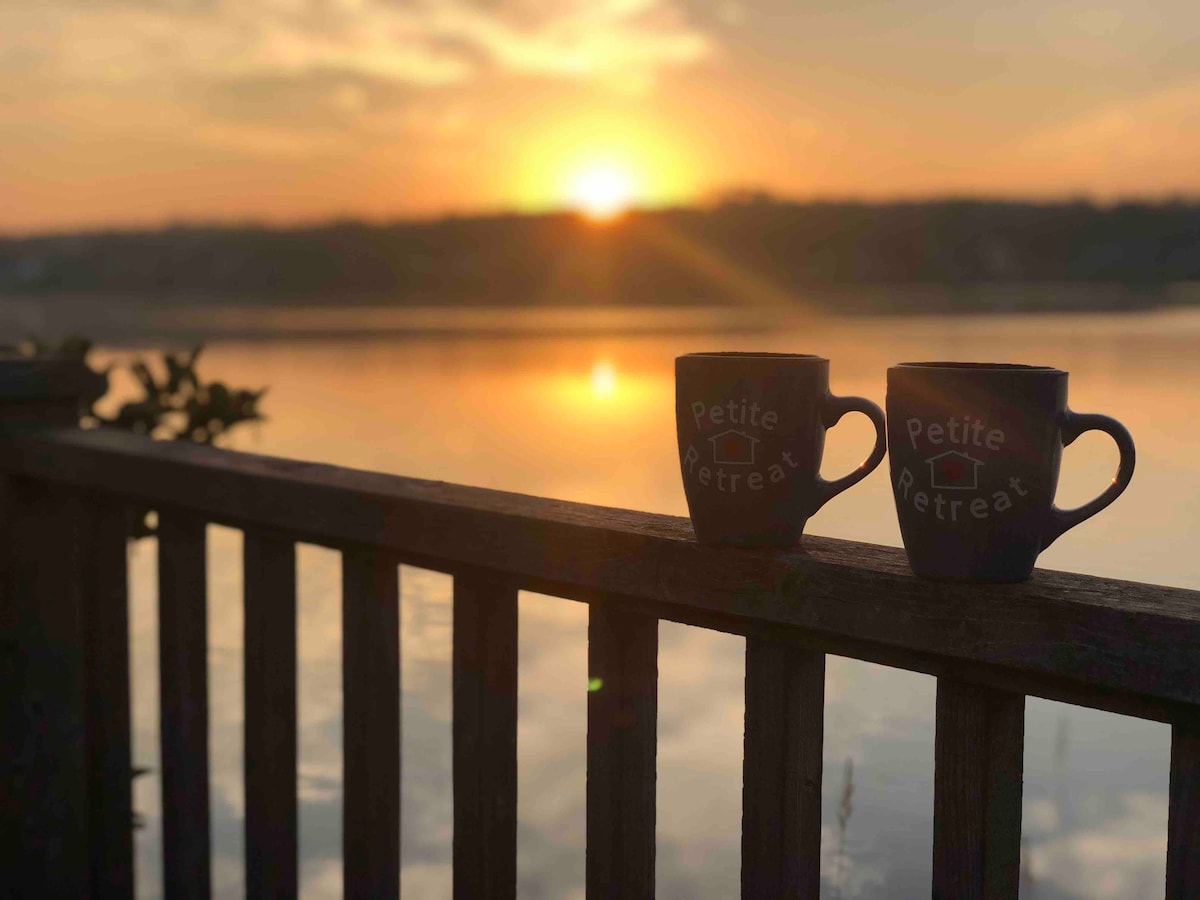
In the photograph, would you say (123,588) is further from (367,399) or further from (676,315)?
(676,315)

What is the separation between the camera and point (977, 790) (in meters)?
0.95

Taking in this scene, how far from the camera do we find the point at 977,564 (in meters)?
0.89

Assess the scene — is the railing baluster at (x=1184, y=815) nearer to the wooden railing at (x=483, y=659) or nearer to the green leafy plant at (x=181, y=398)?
the wooden railing at (x=483, y=659)

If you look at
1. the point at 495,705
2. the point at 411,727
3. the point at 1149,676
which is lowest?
the point at 411,727

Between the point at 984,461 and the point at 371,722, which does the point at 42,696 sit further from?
the point at 984,461

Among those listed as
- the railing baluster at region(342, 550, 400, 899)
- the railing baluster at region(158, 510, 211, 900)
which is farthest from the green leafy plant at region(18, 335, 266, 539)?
the railing baluster at region(342, 550, 400, 899)

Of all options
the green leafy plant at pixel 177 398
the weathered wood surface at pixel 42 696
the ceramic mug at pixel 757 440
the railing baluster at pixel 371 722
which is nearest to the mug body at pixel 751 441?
the ceramic mug at pixel 757 440

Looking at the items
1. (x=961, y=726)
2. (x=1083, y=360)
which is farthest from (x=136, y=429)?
(x=1083, y=360)

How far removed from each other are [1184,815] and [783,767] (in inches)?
13.3

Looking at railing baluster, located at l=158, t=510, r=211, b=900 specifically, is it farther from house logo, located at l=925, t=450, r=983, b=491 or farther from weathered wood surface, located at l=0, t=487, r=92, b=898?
house logo, located at l=925, t=450, r=983, b=491

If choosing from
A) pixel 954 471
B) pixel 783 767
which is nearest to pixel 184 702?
pixel 783 767

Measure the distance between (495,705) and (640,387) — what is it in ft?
41.8

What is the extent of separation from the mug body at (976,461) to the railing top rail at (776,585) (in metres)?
0.03

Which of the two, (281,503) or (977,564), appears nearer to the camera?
(977,564)
